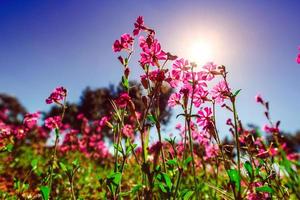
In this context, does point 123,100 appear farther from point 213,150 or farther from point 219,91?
point 213,150

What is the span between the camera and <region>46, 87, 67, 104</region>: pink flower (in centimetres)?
337

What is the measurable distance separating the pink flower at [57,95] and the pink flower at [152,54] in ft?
4.51

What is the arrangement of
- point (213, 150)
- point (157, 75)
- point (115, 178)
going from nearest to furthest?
point (115, 178) < point (157, 75) < point (213, 150)

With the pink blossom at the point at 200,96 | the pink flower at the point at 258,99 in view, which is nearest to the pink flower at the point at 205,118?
the pink blossom at the point at 200,96

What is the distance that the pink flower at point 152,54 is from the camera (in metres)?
2.40

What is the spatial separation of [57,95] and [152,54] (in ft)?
4.94

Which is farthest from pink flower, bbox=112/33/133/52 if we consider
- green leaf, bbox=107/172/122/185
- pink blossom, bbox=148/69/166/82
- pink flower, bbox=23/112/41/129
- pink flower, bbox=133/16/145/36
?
pink flower, bbox=23/112/41/129

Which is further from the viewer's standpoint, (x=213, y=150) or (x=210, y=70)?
(x=213, y=150)

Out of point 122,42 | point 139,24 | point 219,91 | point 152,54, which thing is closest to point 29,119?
point 122,42

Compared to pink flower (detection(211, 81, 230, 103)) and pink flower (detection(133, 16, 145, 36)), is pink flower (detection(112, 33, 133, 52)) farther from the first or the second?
pink flower (detection(211, 81, 230, 103))

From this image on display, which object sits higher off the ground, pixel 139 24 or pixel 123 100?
pixel 139 24

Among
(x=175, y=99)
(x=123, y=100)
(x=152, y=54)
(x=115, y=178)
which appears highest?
(x=152, y=54)

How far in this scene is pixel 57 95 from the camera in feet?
11.1

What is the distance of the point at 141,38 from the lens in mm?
2582
